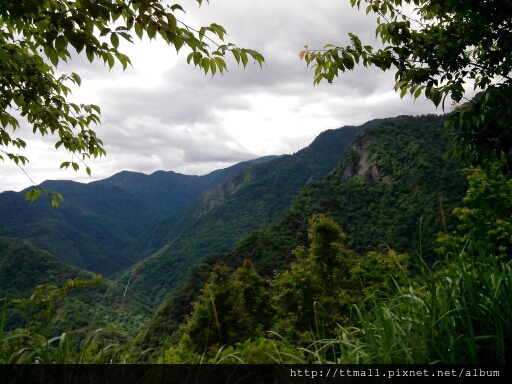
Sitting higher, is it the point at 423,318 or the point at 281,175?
the point at 281,175

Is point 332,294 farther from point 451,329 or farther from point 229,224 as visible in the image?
point 229,224

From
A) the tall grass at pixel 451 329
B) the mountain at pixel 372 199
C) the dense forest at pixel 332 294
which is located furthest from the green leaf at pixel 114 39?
the mountain at pixel 372 199

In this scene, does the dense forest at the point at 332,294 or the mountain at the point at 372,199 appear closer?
the dense forest at the point at 332,294

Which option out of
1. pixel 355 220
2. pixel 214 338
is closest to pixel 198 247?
pixel 355 220

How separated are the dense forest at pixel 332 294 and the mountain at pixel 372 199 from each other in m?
0.48

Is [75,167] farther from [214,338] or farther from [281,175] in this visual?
[281,175]

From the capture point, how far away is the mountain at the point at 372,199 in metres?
56.6

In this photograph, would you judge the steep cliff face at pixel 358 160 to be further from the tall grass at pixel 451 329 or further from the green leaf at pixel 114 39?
the green leaf at pixel 114 39

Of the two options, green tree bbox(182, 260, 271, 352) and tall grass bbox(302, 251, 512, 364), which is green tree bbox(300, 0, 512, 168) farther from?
green tree bbox(182, 260, 271, 352)

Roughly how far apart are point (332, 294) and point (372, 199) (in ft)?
248

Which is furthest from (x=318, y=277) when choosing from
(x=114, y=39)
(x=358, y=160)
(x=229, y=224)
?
(x=229, y=224)

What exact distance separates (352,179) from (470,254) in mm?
115839

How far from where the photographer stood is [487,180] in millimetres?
19000

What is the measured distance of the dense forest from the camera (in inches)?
78.0
